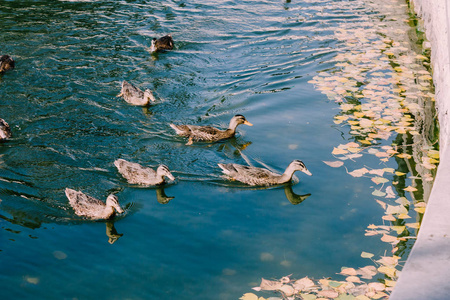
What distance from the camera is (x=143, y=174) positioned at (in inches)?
359

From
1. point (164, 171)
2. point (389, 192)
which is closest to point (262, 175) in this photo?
point (164, 171)

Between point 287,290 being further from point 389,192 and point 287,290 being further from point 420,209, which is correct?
point 389,192

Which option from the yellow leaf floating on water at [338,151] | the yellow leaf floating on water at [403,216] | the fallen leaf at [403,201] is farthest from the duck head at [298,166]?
the yellow leaf floating on water at [403,216]

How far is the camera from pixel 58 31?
15203 mm

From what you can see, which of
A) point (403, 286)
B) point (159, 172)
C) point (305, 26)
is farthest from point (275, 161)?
point (305, 26)

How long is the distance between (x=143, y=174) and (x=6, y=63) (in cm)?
582

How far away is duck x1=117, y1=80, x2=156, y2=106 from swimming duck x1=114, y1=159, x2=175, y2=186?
2.78m

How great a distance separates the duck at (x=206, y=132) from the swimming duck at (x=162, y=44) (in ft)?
14.0

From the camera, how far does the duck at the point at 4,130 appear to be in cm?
1018

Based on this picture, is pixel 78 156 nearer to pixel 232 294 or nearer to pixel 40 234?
pixel 40 234

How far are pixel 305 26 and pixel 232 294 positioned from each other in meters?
11.8

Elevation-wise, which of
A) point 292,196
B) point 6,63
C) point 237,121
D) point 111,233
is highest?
point 6,63

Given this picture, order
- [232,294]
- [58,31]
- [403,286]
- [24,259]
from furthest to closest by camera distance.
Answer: [58,31] → [24,259] → [232,294] → [403,286]

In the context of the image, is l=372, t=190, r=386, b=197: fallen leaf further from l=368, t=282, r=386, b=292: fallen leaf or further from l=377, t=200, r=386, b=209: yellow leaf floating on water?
l=368, t=282, r=386, b=292: fallen leaf
